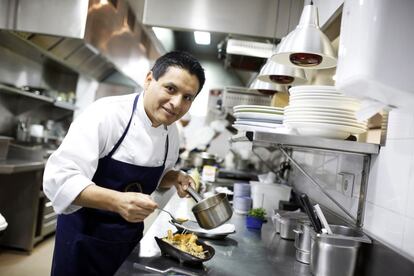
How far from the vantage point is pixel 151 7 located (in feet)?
8.44

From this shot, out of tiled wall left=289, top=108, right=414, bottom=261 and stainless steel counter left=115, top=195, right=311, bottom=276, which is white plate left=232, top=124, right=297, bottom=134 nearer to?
tiled wall left=289, top=108, right=414, bottom=261

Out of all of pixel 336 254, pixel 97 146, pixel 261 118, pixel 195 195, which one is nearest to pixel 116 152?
pixel 97 146

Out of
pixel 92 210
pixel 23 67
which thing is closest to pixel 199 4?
pixel 92 210

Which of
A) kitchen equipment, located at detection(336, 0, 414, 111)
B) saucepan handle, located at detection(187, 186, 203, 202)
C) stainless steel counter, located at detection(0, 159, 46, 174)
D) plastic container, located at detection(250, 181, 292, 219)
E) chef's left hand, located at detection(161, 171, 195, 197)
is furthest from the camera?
stainless steel counter, located at detection(0, 159, 46, 174)

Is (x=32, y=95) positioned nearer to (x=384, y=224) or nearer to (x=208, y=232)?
(x=208, y=232)

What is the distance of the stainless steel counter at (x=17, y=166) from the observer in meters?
2.88

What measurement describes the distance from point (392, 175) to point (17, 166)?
2982 mm

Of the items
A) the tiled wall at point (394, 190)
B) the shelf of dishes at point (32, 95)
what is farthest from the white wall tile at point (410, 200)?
the shelf of dishes at point (32, 95)

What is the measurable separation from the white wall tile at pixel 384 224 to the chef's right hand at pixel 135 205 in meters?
0.86

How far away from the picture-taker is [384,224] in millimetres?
1275

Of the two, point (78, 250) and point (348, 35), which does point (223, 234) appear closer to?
Answer: point (78, 250)

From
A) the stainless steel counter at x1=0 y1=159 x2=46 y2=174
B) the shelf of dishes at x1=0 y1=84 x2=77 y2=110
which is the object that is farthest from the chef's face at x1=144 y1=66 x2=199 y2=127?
the shelf of dishes at x1=0 y1=84 x2=77 y2=110

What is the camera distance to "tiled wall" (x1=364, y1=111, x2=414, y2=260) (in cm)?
113

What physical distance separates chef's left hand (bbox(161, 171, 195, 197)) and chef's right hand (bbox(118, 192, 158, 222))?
0.52 meters
